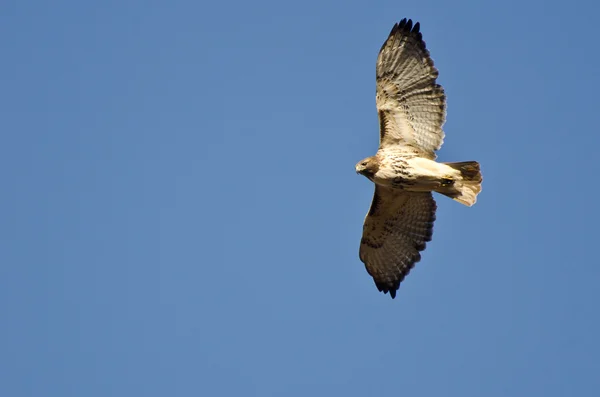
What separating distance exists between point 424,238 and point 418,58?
9.35 feet

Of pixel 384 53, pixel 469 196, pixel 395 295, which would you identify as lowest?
pixel 395 295

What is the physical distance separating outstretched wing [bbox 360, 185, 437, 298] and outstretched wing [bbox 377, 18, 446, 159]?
3.13 ft

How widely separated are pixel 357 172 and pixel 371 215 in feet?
4.39

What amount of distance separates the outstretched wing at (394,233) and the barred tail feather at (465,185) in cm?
56

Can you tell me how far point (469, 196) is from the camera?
14.3 m

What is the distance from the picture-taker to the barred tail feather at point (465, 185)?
14.2 metres

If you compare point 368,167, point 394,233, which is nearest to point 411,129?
point 368,167

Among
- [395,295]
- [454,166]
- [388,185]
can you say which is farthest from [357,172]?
[395,295]

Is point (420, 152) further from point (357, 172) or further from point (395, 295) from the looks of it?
point (395, 295)

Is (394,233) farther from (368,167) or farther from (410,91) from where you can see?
(410,91)

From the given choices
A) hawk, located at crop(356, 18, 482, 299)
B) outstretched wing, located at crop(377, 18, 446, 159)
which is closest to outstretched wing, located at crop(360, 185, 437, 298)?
hawk, located at crop(356, 18, 482, 299)

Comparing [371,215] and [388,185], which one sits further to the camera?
[371,215]

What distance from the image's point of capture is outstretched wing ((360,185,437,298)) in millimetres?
14961

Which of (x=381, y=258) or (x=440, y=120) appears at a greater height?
(x=440, y=120)
